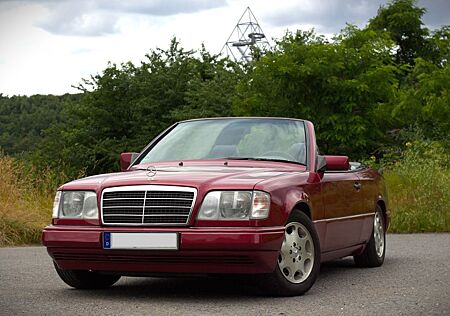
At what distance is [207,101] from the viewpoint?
167 feet

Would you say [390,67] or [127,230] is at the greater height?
[390,67]

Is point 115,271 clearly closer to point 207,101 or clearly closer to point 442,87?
point 442,87

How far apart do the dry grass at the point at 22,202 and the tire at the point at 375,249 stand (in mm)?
6160

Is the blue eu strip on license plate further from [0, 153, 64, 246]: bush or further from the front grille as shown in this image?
[0, 153, 64, 246]: bush

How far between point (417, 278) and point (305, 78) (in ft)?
89.2

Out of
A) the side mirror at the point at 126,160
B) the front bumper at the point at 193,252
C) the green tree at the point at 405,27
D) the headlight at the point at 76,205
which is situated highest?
the green tree at the point at 405,27

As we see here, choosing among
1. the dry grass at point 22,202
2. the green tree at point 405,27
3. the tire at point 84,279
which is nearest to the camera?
the tire at point 84,279

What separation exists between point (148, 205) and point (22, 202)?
9.08m

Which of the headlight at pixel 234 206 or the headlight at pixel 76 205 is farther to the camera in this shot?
the headlight at pixel 76 205

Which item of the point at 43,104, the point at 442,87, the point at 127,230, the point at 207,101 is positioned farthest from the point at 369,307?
the point at 43,104

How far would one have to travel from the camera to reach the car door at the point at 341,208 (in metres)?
8.18

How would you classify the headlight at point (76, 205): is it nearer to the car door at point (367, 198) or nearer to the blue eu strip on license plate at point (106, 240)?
the blue eu strip on license plate at point (106, 240)

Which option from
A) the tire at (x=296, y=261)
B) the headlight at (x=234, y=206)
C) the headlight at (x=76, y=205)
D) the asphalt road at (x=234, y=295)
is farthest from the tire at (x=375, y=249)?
the headlight at (x=76, y=205)

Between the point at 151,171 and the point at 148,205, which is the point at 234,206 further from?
the point at 151,171
